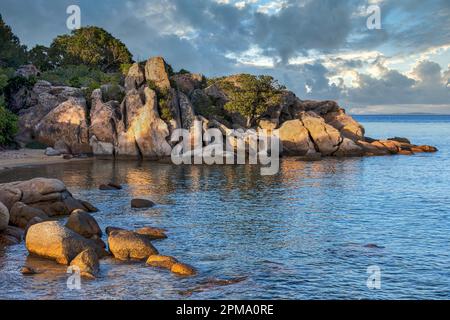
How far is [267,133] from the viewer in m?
84.2

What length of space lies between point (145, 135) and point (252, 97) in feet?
76.7

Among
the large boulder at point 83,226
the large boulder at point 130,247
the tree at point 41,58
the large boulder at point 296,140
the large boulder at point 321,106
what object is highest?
the tree at point 41,58

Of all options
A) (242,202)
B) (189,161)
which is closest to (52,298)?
(242,202)

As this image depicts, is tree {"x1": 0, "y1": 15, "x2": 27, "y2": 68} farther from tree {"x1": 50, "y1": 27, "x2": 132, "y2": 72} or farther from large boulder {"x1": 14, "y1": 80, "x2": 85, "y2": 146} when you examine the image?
large boulder {"x1": 14, "y1": 80, "x2": 85, "y2": 146}

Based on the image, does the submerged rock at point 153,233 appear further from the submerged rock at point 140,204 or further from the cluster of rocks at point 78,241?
the submerged rock at point 140,204

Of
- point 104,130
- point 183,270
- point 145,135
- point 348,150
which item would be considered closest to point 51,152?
point 104,130

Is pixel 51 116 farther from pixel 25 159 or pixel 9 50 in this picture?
pixel 9 50

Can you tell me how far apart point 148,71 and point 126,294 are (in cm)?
6873

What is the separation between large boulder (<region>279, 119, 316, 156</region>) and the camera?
82.6m

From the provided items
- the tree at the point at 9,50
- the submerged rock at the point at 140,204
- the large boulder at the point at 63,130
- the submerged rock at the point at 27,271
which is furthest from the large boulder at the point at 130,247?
the tree at the point at 9,50

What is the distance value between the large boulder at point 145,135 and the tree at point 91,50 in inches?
1941

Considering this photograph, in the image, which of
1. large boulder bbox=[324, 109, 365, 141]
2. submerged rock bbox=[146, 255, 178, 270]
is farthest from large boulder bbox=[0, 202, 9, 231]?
large boulder bbox=[324, 109, 365, 141]

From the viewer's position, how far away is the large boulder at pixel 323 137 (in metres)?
82.4

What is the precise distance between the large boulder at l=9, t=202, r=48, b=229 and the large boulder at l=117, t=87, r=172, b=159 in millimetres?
43526
